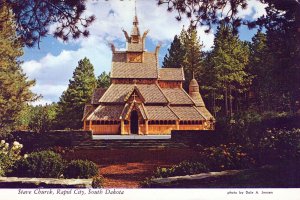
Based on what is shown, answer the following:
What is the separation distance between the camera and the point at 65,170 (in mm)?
9000

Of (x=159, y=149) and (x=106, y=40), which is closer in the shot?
(x=106, y=40)

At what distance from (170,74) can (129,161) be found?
46.0 feet

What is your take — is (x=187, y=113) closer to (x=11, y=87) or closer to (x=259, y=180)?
(x=11, y=87)

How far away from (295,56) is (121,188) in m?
5.77

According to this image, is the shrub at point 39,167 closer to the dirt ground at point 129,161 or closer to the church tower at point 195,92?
the dirt ground at point 129,161

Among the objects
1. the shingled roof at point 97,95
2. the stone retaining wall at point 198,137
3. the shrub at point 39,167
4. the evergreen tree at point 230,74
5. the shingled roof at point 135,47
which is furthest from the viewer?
the shingled roof at point 135,47

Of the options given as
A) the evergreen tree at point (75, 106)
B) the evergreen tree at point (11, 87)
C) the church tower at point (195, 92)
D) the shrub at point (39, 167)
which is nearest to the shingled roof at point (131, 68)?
the evergreen tree at point (75, 106)

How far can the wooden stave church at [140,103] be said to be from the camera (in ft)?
71.4

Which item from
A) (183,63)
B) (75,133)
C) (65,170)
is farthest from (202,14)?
(183,63)

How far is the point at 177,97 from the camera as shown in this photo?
78.6 ft

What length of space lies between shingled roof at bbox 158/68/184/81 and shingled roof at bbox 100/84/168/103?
1585 mm

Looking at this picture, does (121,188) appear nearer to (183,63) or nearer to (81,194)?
(81,194)

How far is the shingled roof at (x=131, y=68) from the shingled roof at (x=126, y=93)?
794mm

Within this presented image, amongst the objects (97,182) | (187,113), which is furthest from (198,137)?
(187,113)
